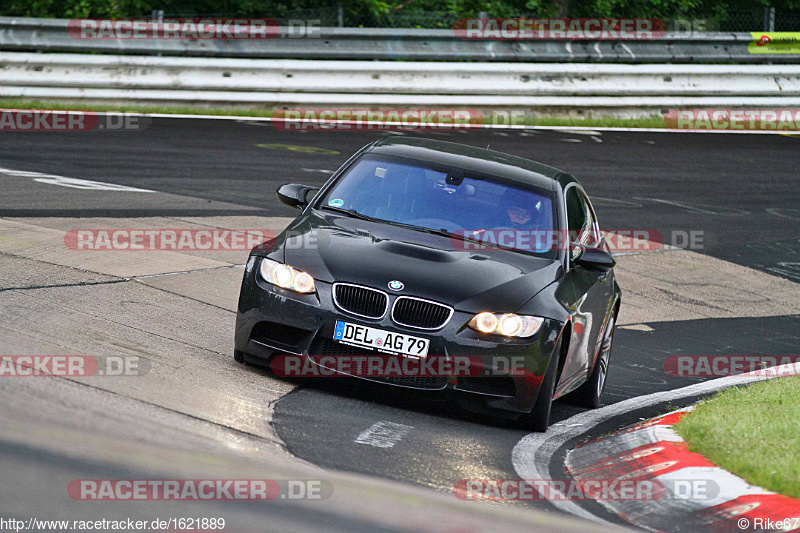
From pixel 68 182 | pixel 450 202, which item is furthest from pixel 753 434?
pixel 68 182

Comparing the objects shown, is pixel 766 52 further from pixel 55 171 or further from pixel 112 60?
pixel 55 171

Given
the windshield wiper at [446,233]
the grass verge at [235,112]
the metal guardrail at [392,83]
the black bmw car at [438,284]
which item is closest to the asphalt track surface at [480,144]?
the grass verge at [235,112]

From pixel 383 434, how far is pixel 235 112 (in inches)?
551

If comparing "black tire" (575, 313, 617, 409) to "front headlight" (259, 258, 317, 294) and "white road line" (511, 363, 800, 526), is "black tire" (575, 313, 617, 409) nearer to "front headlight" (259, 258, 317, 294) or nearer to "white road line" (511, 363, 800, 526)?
"white road line" (511, 363, 800, 526)

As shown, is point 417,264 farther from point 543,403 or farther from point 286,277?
point 543,403

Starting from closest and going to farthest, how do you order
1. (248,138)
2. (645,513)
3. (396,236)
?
(645,513), (396,236), (248,138)

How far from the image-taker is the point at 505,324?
22.6 feet

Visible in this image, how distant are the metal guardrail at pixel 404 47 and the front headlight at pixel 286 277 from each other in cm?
1288

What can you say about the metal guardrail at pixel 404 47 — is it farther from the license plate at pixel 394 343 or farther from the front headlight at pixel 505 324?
the front headlight at pixel 505 324

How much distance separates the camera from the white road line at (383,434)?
6.18 metres

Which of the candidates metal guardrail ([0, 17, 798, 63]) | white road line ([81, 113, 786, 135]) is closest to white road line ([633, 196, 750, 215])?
white road line ([81, 113, 786, 135])

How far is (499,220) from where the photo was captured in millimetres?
7910

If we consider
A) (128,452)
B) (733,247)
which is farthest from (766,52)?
(128,452)

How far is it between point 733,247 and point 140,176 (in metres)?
7.52
